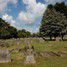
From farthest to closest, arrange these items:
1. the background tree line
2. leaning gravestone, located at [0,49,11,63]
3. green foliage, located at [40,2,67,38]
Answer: the background tree line < green foliage, located at [40,2,67,38] < leaning gravestone, located at [0,49,11,63]

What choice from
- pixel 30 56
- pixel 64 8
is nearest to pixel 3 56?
pixel 30 56

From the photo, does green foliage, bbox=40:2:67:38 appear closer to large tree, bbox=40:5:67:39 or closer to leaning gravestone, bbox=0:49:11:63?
large tree, bbox=40:5:67:39

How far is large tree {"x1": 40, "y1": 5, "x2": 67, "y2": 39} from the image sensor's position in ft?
301

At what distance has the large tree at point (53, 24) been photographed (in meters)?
91.8

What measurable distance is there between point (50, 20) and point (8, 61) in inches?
2375

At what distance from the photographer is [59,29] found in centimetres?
9188

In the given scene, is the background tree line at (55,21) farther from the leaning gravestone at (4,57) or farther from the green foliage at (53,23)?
the leaning gravestone at (4,57)

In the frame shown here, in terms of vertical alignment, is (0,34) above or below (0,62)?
above

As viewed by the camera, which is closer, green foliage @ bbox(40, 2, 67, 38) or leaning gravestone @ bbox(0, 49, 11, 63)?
leaning gravestone @ bbox(0, 49, 11, 63)

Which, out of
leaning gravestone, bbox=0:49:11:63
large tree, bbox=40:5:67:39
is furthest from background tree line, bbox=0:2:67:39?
leaning gravestone, bbox=0:49:11:63

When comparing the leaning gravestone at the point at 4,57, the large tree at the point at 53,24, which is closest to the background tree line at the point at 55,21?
the large tree at the point at 53,24

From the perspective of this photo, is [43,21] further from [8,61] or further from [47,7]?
[8,61]

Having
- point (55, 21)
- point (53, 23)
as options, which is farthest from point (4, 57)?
point (55, 21)

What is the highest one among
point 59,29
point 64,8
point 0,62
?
point 64,8
